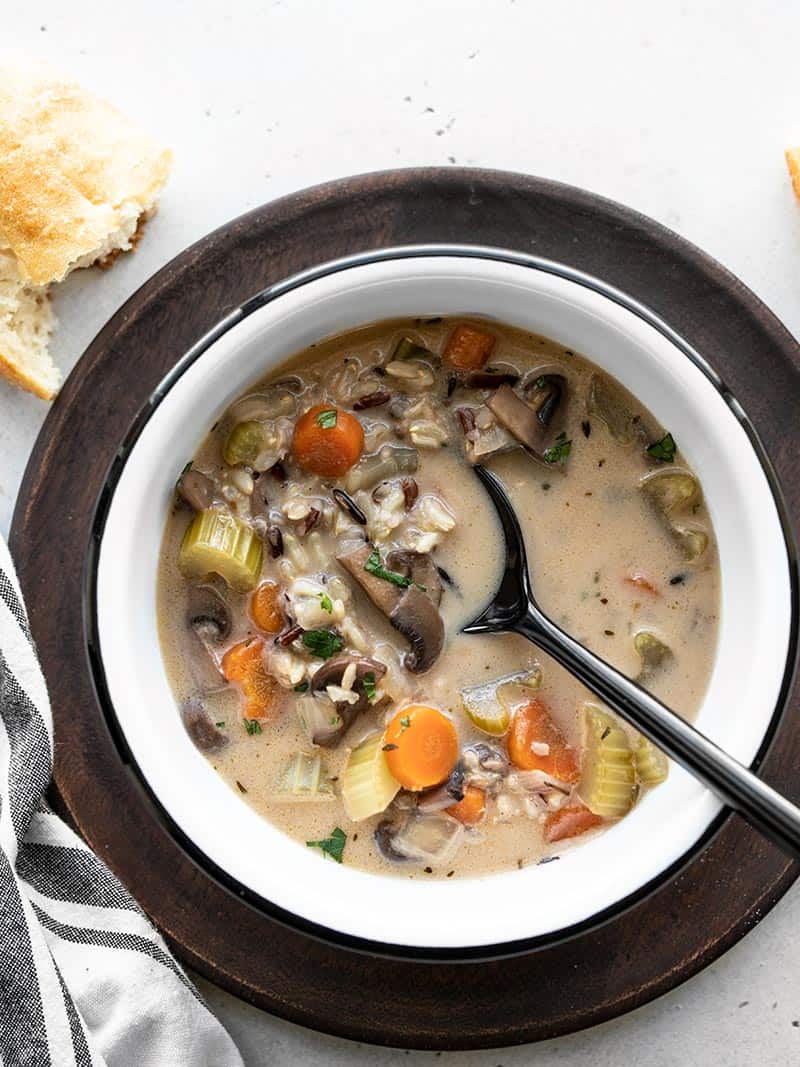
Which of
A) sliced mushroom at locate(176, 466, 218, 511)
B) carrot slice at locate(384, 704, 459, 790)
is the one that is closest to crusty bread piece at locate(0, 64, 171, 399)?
sliced mushroom at locate(176, 466, 218, 511)

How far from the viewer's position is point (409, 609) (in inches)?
104

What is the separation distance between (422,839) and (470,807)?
5.2 inches

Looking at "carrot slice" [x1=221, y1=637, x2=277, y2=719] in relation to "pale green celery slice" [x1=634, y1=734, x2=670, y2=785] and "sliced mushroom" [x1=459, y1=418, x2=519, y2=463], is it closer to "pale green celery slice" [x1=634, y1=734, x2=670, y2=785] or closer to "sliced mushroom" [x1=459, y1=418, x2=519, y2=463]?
"sliced mushroom" [x1=459, y1=418, x2=519, y2=463]

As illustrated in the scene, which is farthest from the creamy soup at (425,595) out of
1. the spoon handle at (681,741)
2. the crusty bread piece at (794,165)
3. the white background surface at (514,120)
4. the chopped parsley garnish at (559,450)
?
the crusty bread piece at (794,165)

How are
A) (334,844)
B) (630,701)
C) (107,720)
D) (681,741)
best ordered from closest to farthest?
(681,741)
(630,701)
(107,720)
(334,844)

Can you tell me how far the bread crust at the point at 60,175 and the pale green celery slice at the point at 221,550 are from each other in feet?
2.18

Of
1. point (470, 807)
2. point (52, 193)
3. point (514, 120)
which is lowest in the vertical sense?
point (470, 807)

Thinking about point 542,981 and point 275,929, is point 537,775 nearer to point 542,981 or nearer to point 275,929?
point 542,981

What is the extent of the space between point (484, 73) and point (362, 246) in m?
0.59

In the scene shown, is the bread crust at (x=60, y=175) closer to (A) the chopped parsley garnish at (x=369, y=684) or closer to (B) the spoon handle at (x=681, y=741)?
(A) the chopped parsley garnish at (x=369, y=684)

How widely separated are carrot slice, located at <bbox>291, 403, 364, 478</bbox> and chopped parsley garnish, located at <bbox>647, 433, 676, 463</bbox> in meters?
0.65

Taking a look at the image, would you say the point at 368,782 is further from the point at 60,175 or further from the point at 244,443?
the point at 60,175

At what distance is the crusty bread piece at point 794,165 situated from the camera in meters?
2.79

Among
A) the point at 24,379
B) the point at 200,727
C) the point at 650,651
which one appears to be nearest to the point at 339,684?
the point at 200,727
